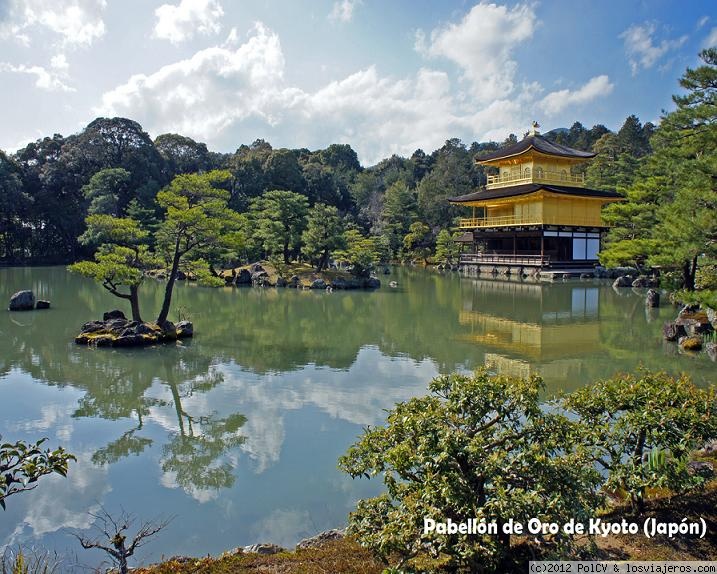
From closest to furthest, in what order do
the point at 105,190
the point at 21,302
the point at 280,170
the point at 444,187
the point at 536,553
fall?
the point at 536,553, the point at 21,302, the point at 105,190, the point at 280,170, the point at 444,187

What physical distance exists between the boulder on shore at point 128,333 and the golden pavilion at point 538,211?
70.4 feet

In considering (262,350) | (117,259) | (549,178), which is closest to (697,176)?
(262,350)

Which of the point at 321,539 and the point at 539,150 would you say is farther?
the point at 539,150

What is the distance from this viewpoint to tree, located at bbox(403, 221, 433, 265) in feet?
137

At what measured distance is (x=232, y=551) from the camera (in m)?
4.03

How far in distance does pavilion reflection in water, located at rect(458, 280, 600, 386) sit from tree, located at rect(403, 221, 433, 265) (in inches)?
718

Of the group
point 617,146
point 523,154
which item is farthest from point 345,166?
point 523,154

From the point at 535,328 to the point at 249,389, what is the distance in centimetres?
862

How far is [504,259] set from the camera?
104 feet

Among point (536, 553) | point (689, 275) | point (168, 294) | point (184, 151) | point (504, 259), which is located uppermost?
point (184, 151)

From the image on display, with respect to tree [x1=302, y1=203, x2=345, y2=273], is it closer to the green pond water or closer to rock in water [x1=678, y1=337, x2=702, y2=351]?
the green pond water

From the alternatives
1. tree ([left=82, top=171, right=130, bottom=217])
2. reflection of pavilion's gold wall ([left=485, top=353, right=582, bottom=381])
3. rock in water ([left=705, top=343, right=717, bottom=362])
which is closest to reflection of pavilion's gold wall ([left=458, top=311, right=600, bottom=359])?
reflection of pavilion's gold wall ([left=485, top=353, right=582, bottom=381])

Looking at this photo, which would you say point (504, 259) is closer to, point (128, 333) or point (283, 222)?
point (283, 222)

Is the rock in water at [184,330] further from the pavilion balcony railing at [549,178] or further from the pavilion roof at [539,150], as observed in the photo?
the pavilion balcony railing at [549,178]
